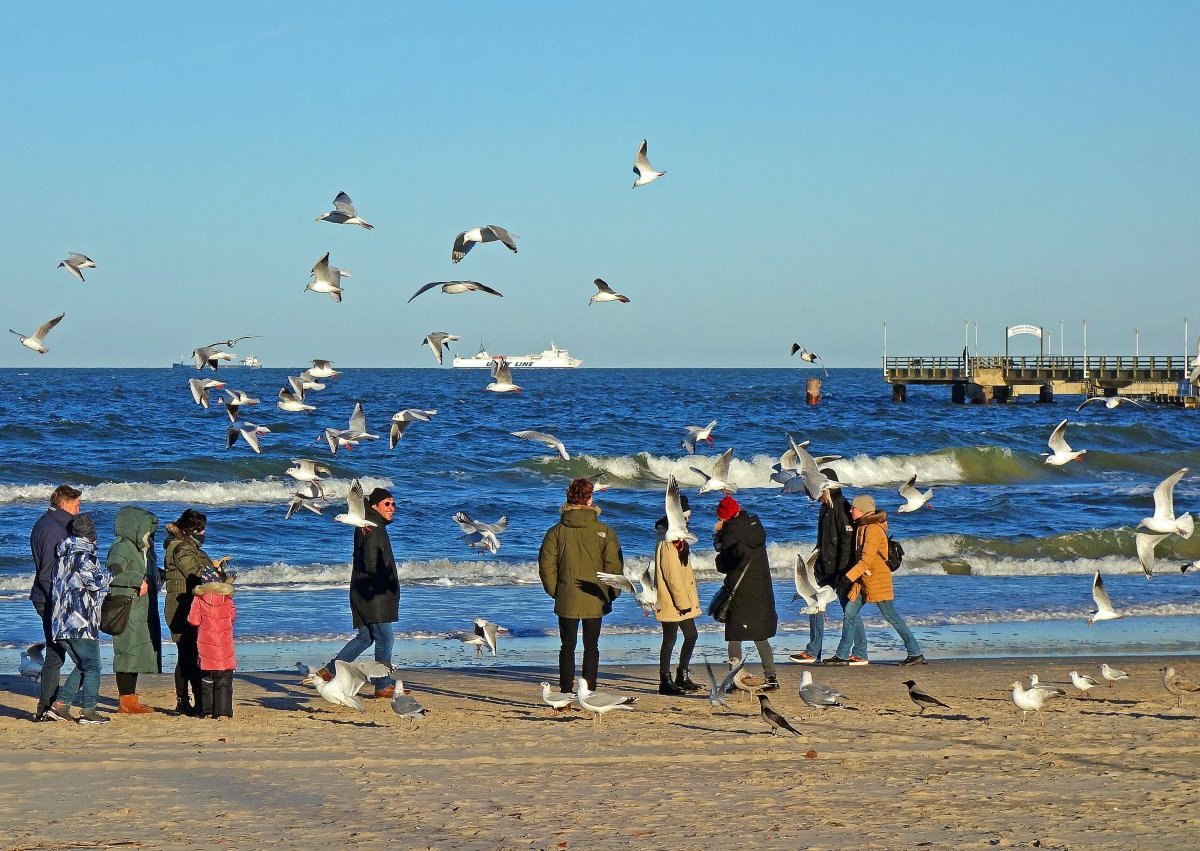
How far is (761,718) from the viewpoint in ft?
30.7

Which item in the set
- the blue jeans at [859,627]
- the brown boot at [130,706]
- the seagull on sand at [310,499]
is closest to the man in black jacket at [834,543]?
the blue jeans at [859,627]

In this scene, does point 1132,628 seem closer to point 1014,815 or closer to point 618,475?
point 1014,815

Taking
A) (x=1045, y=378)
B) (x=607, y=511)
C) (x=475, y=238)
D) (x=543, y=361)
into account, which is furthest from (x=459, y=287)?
(x=543, y=361)

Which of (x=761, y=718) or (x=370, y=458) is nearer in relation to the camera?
(x=761, y=718)

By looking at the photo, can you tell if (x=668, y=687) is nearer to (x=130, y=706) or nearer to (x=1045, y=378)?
(x=130, y=706)

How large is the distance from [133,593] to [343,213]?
4815 millimetres

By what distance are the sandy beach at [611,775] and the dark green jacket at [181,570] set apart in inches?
30.0

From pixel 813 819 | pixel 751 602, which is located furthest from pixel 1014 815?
pixel 751 602

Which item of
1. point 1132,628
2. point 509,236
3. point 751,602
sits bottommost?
point 1132,628

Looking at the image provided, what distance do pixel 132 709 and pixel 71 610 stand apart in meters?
1.10

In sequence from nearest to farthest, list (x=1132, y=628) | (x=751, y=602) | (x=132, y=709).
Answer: (x=132, y=709) < (x=751, y=602) < (x=1132, y=628)

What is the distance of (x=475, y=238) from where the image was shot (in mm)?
11898

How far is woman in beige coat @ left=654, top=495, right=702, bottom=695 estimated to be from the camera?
10.3 m

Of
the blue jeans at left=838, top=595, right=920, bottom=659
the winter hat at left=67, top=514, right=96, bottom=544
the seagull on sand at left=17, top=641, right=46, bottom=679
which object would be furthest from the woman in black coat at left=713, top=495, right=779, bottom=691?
the seagull on sand at left=17, top=641, right=46, bottom=679
